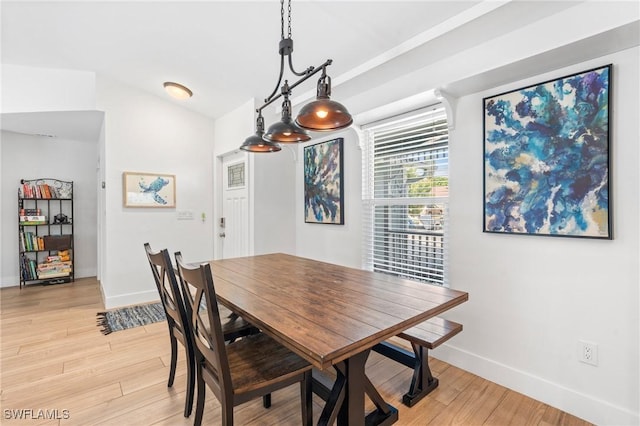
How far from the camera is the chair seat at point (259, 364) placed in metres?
1.38

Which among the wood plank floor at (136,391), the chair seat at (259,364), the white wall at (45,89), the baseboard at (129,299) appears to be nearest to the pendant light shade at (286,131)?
the chair seat at (259,364)

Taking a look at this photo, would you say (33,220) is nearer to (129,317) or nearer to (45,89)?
(45,89)

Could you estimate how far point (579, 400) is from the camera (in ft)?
5.96

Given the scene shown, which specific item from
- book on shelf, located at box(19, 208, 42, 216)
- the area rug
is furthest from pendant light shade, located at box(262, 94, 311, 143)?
book on shelf, located at box(19, 208, 42, 216)

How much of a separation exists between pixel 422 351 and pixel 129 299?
12.2 ft

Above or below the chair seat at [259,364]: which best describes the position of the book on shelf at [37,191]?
above

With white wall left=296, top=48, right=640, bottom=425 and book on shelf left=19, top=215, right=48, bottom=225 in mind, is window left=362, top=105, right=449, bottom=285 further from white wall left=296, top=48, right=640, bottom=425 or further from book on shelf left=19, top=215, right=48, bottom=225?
book on shelf left=19, top=215, right=48, bottom=225

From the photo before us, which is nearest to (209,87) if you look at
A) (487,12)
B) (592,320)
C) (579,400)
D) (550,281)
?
(487,12)

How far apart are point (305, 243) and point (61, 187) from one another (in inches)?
172

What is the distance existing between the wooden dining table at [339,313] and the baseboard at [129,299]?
2597 millimetres

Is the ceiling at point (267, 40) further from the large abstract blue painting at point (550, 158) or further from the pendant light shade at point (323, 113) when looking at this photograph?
the pendant light shade at point (323, 113)

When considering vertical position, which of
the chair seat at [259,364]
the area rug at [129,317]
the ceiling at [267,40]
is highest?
the ceiling at [267,40]

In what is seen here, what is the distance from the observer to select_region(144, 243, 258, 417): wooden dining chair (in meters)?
1.68

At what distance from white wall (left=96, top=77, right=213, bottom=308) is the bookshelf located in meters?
1.46
